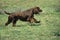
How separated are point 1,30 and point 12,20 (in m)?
0.68

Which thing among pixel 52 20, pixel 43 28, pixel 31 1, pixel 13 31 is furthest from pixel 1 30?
pixel 31 1

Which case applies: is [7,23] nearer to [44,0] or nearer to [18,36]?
[18,36]

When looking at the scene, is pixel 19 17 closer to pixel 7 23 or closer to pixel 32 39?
pixel 7 23

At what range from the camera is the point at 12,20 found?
10664 millimetres

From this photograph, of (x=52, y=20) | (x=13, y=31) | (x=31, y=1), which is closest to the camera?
(x=13, y=31)

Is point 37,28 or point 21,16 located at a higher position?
point 21,16

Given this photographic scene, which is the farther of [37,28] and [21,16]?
[21,16]

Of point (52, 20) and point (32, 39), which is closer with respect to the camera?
point (32, 39)

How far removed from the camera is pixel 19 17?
10656mm

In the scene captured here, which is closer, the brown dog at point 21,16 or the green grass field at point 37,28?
the green grass field at point 37,28

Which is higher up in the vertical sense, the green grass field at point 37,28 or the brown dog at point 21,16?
the brown dog at point 21,16

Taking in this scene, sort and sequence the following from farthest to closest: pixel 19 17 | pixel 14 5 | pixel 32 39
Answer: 1. pixel 14 5
2. pixel 19 17
3. pixel 32 39

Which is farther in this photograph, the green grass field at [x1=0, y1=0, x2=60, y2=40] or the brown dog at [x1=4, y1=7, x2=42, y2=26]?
the brown dog at [x1=4, y1=7, x2=42, y2=26]

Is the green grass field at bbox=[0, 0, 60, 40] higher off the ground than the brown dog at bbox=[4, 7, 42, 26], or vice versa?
the brown dog at bbox=[4, 7, 42, 26]
